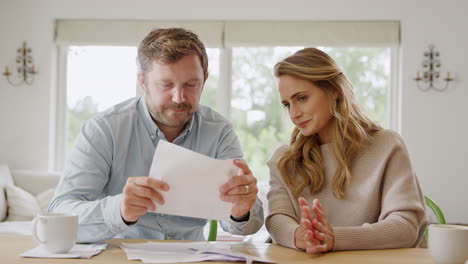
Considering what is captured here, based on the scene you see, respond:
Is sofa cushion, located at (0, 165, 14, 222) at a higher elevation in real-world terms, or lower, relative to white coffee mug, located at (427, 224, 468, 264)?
lower

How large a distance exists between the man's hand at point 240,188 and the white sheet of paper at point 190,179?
0.01 metres

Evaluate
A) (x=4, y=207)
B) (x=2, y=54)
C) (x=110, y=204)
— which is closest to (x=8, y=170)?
(x=4, y=207)

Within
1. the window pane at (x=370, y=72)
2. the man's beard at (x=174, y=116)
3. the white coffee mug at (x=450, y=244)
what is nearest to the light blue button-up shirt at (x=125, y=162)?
the man's beard at (x=174, y=116)

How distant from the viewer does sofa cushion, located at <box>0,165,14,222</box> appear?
4.40m

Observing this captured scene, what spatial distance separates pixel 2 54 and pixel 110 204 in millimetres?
4273

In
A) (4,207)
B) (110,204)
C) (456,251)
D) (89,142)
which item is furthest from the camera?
(4,207)

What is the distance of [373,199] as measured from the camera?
1.72 metres

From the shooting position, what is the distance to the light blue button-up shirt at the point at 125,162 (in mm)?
1578

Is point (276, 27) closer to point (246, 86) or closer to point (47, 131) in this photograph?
point (246, 86)

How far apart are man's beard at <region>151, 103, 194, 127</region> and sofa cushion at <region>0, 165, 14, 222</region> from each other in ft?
10.2

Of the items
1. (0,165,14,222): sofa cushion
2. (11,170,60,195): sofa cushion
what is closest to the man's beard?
(0,165,14,222): sofa cushion

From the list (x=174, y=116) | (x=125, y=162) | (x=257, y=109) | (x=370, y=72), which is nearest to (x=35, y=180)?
(x=257, y=109)

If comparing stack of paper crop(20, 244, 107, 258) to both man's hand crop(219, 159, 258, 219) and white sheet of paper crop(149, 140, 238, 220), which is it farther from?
man's hand crop(219, 159, 258, 219)

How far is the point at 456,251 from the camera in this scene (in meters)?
1.19
